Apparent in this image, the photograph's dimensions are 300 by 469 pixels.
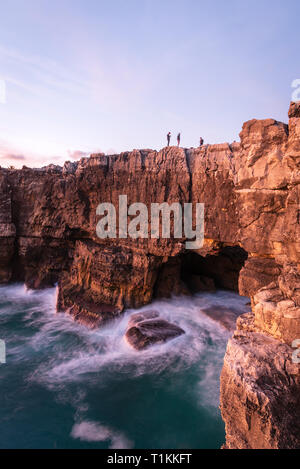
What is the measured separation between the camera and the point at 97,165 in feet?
34.8

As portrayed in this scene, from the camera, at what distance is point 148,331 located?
859 cm

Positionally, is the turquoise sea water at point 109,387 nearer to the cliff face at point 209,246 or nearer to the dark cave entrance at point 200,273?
the dark cave entrance at point 200,273

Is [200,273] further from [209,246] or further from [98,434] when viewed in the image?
[98,434]

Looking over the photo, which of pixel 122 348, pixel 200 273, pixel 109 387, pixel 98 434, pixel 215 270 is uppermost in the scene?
pixel 215 270

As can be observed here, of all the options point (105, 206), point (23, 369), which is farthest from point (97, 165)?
point (23, 369)

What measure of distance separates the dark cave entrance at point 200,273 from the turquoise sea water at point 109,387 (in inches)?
51.2

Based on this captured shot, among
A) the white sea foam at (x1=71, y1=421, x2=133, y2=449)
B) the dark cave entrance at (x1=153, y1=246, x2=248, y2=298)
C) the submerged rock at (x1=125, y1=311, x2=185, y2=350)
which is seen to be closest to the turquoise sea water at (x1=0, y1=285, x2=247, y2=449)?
the white sea foam at (x1=71, y1=421, x2=133, y2=449)

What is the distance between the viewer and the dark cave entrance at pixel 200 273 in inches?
440

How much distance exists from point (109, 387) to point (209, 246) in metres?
5.28

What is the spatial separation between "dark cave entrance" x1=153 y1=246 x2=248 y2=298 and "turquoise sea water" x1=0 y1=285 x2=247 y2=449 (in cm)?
130

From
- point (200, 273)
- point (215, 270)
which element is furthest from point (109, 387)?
point (215, 270)
